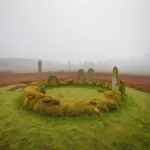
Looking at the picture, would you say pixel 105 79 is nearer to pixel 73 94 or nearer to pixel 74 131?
pixel 73 94

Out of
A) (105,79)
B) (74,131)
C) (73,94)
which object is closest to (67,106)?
(74,131)

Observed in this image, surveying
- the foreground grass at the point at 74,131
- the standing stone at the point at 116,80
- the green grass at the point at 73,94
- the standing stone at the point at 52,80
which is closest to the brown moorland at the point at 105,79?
the standing stone at the point at 116,80

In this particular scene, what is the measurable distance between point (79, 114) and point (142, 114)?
12.6ft

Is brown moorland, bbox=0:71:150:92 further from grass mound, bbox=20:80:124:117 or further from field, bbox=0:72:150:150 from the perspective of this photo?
field, bbox=0:72:150:150

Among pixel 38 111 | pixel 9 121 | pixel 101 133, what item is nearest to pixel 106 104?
pixel 101 133

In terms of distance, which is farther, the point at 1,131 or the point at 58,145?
the point at 1,131

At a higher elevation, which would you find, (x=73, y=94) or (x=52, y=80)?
(x=52, y=80)

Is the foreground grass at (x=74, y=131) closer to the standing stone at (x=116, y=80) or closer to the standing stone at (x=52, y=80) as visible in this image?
the standing stone at (x=116, y=80)

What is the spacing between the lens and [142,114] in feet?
28.0

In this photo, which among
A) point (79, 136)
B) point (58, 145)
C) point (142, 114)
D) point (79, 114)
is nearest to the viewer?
point (58, 145)

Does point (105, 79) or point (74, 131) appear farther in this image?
point (105, 79)

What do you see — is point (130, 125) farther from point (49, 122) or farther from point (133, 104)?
point (49, 122)

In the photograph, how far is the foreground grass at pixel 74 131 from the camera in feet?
18.2

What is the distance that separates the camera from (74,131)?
6.37 m
